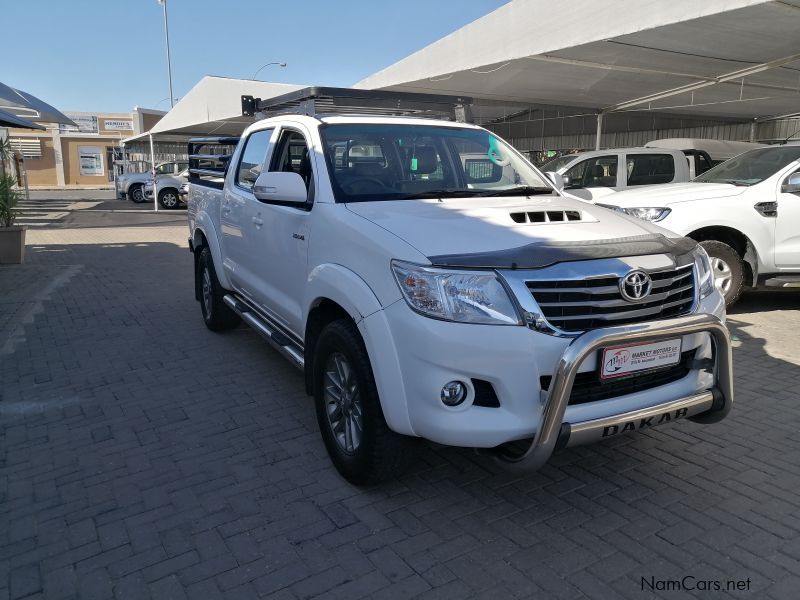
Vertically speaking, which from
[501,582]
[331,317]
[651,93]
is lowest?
[501,582]

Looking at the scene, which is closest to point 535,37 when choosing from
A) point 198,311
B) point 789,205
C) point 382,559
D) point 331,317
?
point 789,205

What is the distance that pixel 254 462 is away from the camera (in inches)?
140

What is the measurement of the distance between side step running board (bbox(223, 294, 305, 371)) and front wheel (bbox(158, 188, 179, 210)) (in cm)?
1907

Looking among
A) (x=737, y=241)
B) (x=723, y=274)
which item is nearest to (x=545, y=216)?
(x=723, y=274)

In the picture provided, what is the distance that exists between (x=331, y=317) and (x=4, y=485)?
200cm

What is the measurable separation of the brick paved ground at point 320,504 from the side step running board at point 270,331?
50 centimetres

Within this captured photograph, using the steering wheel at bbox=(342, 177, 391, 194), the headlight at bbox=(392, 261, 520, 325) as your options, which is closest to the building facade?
the steering wheel at bbox=(342, 177, 391, 194)

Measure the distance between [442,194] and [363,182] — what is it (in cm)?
47

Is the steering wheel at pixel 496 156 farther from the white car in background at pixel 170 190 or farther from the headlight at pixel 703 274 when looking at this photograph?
the white car in background at pixel 170 190

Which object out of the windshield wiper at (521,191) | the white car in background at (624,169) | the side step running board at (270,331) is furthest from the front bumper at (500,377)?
the white car in background at (624,169)

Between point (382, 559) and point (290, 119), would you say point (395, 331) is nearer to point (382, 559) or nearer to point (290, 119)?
point (382, 559)

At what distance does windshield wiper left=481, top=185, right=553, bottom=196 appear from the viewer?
378 centimetres

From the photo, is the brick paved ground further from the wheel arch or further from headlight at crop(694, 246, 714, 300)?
the wheel arch

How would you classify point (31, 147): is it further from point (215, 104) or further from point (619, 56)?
point (619, 56)
